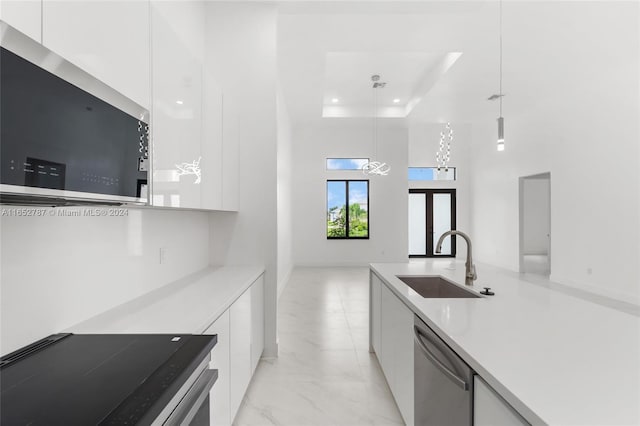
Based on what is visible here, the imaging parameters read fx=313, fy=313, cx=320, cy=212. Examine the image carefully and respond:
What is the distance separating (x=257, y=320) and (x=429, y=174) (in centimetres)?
802

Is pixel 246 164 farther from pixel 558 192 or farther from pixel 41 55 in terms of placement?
pixel 558 192

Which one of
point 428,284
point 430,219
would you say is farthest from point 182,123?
point 430,219

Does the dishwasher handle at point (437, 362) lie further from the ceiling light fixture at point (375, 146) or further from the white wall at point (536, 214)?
the white wall at point (536, 214)

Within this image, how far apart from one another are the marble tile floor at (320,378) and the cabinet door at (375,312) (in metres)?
0.21

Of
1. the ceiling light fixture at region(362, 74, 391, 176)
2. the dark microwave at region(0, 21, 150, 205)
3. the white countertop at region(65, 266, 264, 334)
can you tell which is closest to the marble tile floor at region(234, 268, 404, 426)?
the white countertop at region(65, 266, 264, 334)

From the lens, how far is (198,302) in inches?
69.7

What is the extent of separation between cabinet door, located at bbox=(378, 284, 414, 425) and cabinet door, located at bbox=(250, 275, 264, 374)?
102cm

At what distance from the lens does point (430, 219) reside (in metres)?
9.48

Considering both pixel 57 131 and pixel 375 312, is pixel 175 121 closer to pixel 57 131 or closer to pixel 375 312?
pixel 57 131

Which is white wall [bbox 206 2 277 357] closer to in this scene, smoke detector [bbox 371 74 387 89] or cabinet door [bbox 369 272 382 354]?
cabinet door [bbox 369 272 382 354]

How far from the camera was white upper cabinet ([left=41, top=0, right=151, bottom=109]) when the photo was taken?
897mm

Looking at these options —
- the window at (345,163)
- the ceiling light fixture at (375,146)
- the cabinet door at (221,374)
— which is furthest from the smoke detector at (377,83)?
the cabinet door at (221,374)

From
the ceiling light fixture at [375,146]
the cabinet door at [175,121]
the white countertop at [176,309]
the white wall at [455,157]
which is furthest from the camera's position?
the white wall at [455,157]

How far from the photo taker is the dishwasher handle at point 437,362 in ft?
3.48
